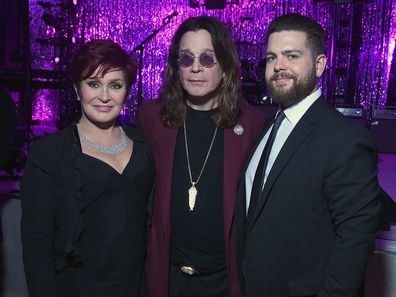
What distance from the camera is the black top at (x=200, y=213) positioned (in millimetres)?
1904

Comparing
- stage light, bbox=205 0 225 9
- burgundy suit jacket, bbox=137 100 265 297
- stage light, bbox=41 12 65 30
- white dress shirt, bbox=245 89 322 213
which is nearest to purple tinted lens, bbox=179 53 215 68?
burgundy suit jacket, bbox=137 100 265 297

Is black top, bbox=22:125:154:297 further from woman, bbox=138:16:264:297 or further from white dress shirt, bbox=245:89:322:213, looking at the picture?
white dress shirt, bbox=245:89:322:213

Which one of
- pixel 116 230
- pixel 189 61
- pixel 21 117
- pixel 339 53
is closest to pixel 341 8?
pixel 339 53

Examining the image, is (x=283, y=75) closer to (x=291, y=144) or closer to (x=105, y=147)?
(x=291, y=144)

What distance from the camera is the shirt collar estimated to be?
5.09ft

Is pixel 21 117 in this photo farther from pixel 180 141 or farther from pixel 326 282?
pixel 326 282

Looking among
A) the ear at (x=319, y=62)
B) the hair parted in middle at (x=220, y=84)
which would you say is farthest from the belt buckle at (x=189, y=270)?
the ear at (x=319, y=62)

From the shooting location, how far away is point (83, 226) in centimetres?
163

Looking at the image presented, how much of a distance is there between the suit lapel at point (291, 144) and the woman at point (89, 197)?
55cm

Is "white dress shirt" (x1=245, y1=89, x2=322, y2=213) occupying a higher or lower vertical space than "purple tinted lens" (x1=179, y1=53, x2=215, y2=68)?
lower

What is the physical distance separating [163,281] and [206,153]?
23.7 inches

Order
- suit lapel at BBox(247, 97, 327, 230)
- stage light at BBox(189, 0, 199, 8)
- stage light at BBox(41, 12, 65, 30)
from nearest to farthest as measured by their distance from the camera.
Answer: suit lapel at BBox(247, 97, 327, 230) → stage light at BBox(41, 12, 65, 30) → stage light at BBox(189, 0, 199, 8)

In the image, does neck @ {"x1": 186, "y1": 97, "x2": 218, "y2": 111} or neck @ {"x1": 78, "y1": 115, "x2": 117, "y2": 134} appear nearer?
neck @ {"x1": 78, "y1": 115, "x2": 117, "y2": 134}

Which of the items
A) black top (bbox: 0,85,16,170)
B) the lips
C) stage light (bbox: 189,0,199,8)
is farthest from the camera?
stage light (bbox: 189,0,199,8)
